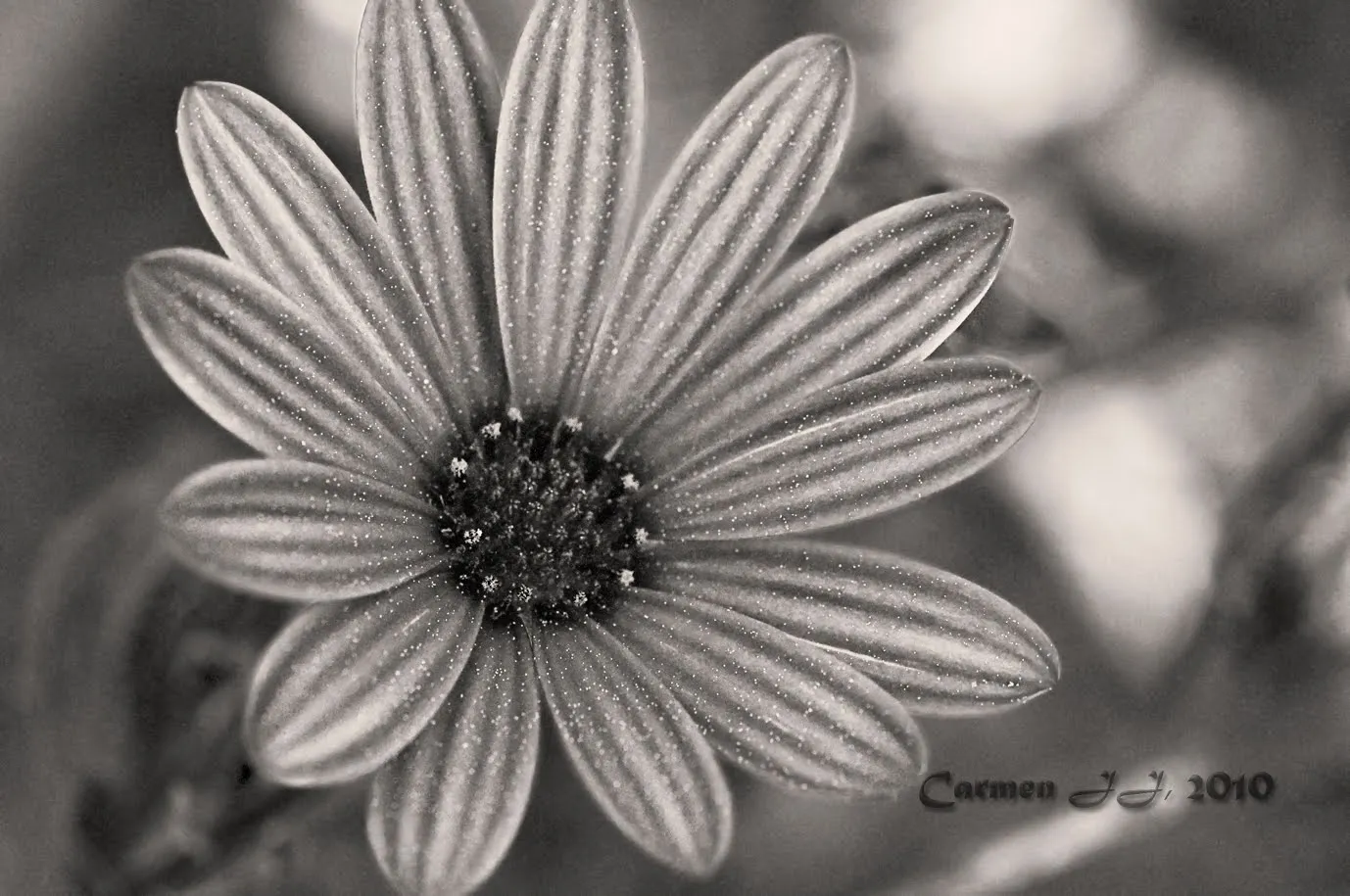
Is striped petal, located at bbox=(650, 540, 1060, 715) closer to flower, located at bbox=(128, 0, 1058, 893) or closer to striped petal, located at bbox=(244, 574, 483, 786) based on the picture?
flower, located at bbox=(128, 0, 1058, 893)

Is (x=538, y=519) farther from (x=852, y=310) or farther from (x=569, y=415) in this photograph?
(x=852, y=310)

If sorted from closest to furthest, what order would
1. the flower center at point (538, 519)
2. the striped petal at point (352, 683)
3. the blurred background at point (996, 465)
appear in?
the striped petal at point (352, 683) < the flower center at point (538, 519) < the blurred background at point (996, 465)

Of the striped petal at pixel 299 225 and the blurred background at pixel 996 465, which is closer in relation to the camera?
the striped petal at pixel 299 225

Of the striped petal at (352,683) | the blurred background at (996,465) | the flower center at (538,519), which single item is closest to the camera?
the striped petal at (352,683)

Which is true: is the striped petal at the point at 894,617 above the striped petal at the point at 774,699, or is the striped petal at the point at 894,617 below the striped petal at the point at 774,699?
above

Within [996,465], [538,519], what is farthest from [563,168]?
[996,465]

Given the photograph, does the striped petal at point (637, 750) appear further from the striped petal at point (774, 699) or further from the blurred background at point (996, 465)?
the blurred background at point (996, 465)

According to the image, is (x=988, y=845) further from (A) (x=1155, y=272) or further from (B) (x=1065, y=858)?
(A) (x=1155, y=272)

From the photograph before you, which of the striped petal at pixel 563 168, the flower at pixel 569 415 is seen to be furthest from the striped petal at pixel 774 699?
the striped petal at pixel 563 168
